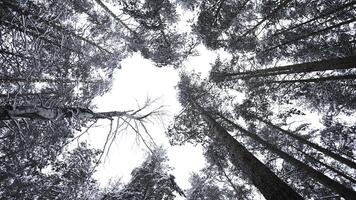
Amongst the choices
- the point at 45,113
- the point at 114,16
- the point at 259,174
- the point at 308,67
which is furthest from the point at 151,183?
the point at 114,16

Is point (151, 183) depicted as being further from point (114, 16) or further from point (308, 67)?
point (114, 16)

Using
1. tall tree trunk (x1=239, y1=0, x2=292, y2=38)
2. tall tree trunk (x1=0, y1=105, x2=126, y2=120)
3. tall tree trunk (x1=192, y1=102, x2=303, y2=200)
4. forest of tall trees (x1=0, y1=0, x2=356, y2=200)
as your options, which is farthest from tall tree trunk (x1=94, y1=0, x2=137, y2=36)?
tall tree trunk (x1=192, y1=102, x2=303, y2=200)

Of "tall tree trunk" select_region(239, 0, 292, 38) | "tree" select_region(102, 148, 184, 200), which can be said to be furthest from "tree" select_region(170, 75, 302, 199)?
"tall tree trunk" select_region(239, 0, 292, 38)

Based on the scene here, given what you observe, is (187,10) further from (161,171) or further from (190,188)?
(190,188)

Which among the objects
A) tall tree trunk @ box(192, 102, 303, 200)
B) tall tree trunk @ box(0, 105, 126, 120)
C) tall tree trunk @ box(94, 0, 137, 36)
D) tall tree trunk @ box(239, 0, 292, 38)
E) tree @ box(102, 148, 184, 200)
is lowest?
tall tree trunk @ box(192, 102, 303, 200)

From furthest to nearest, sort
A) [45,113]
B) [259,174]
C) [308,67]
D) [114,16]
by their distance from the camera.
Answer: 1. [114,16]
2. [308,67]
3. [259,174]
4. [45,113]

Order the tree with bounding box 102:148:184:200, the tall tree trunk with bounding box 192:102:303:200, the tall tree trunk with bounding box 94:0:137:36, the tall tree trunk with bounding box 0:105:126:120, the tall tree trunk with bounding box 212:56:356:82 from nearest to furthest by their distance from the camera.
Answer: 1. the tall tree trunk with bounding box 0:105:126:120
2. the tall tree trunk with bounding box 192:102:303:200
3. the tall tree trunk with bounding box 212:56:356:82
4. the tree with bounding box 102:148:184:200
5. the tall tree trunk with bounding box 94:0:137:36

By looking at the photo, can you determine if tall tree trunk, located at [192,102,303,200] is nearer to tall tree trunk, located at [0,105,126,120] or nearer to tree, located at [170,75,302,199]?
tree, located at [170,75,302,199]

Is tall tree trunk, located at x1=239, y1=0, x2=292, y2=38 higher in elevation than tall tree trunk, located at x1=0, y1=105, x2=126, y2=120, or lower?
higher

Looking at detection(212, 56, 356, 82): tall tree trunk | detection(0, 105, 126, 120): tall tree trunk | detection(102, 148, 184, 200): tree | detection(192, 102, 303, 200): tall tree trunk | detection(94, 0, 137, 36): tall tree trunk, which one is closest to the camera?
detection(0, 105, 126, 120): tall tree trunk

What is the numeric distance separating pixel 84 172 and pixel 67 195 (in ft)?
4.13

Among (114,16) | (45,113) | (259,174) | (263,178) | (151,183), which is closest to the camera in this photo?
(45,113)

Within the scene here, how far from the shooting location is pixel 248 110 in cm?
1253

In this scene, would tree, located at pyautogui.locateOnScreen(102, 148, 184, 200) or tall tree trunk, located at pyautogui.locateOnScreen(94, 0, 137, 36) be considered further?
tall tree trunk, located at pyautogui.locateOnScreen(94, 0, 137, 36)
